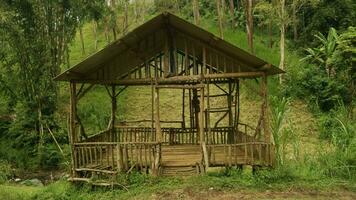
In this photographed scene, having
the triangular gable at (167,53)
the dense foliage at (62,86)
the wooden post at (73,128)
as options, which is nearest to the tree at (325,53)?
the dense foliage at (62,86)

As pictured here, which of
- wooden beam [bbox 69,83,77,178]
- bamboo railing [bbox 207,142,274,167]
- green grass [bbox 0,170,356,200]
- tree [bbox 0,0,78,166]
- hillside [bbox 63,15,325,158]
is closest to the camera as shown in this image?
green grass [bbox 0,170,356,200]

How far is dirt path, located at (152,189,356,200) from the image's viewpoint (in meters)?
11.2

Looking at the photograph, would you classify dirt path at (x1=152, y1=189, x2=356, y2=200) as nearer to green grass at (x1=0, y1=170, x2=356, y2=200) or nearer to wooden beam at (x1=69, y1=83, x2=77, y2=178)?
green grass at (x1=0, y1=170, x2=356, y2=200)

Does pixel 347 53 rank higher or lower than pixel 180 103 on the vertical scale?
higher

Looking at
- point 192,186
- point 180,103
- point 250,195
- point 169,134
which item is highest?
point 180,103

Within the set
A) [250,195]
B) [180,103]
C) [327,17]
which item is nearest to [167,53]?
[250,195]

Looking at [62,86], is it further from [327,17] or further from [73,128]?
[327,17]

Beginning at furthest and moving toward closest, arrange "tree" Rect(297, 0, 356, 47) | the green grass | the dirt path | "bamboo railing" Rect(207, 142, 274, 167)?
"tree" Rect(297, 0, 356, 47) → "bamboo railing" Rect(207, 142, 274, 167) → the green grass → the dirt path

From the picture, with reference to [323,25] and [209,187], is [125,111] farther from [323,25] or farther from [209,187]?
[209,187]

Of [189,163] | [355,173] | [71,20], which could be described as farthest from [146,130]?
[71,20]

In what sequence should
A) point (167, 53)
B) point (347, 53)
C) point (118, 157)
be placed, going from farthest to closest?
1. point (347, 53)
2. point (167, 53)
3. point (118, 157)

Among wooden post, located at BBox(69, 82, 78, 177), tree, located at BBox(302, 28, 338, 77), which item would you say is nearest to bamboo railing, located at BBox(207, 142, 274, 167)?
wooden post, located at BBox(69, 82, 78, 177)

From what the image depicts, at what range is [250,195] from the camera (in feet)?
37.2

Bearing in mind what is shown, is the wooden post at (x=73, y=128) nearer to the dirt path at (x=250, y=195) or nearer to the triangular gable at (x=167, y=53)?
the triangular gable at (x=167, y=53)
